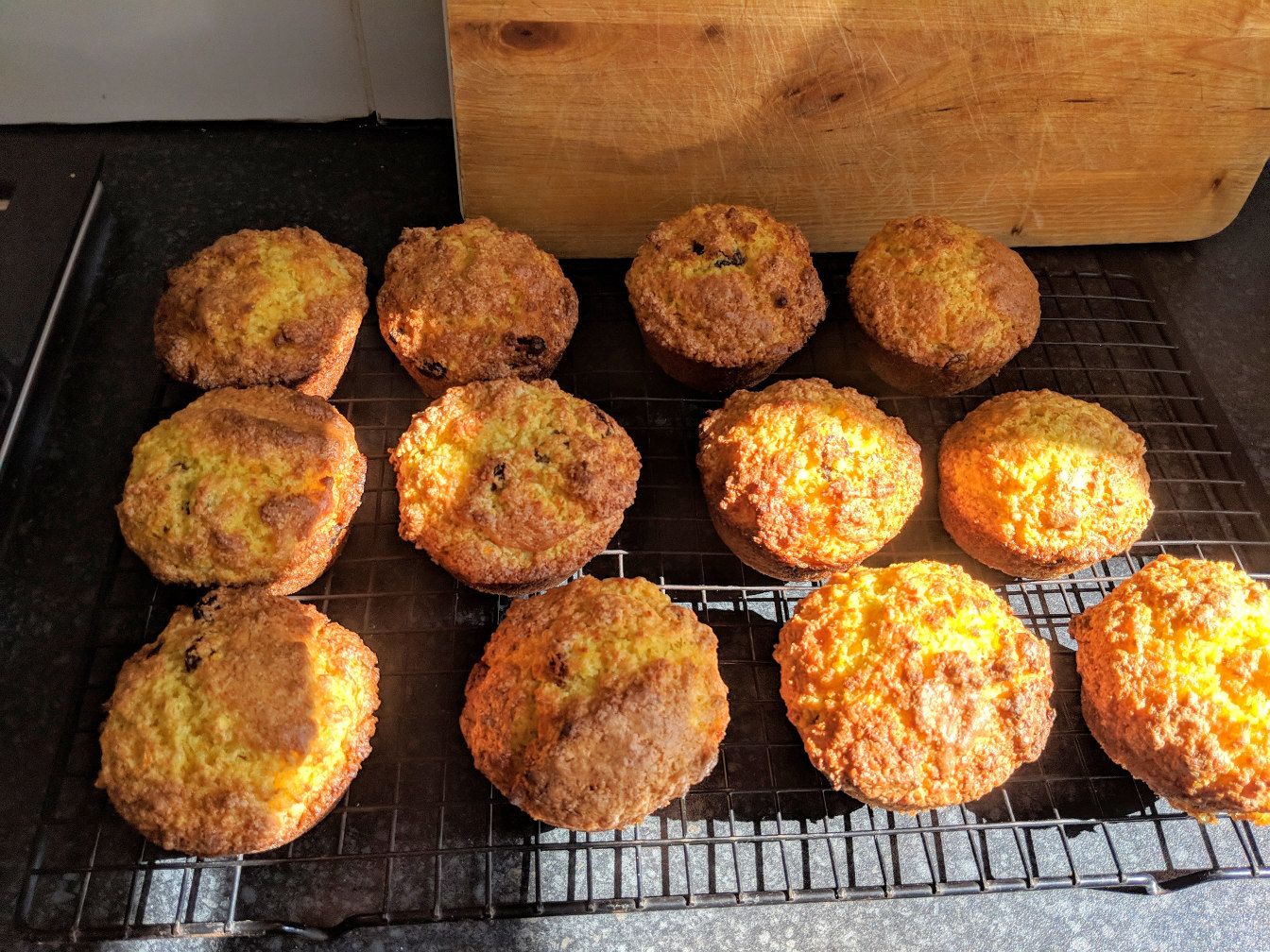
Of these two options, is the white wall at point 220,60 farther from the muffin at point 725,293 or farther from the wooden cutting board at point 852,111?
the muffin at point 725,293

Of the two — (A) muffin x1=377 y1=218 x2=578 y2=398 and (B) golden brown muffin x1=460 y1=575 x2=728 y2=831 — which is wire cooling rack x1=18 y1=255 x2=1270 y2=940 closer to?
(B) golden brown muffin x1=460 y1=575 x2=728 y2=831

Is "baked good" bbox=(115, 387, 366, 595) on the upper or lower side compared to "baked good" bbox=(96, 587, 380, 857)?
upper

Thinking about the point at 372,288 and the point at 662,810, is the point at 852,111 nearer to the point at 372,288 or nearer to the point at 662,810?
the point at 372,288

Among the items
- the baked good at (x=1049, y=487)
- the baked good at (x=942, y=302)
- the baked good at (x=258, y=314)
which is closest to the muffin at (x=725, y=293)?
the baked good at (x=942, y=302)

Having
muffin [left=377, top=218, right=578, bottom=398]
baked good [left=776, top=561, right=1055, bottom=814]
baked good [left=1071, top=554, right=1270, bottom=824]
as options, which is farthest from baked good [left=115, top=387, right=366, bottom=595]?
baked good [left=1071, top=554, right=1270, bottom=824]

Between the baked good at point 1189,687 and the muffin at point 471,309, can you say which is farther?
the muffin at point 471,309

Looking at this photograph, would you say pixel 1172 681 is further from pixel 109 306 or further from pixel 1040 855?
pixel 109 306
